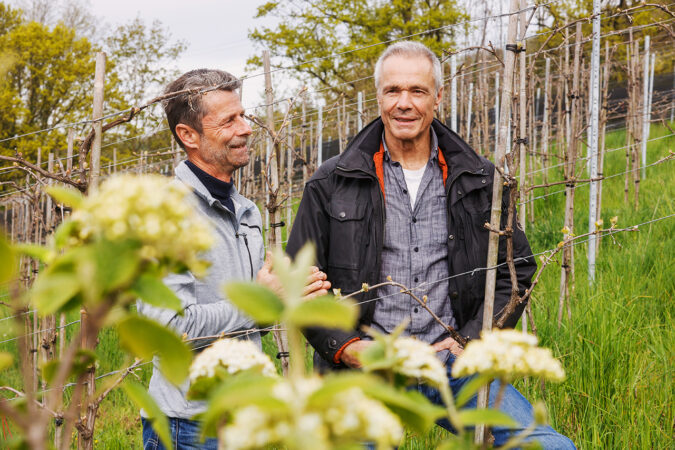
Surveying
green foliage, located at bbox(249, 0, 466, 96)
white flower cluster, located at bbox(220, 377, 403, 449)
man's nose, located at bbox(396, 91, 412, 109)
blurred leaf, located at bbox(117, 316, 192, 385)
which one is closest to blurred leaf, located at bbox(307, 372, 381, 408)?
white flower cluster, located at bbox(220, 377, 403, 449)

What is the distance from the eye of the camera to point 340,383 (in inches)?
12.6

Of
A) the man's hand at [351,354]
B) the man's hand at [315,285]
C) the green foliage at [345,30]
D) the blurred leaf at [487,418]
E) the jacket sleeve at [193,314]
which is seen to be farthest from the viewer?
the green foliage at [345,30]

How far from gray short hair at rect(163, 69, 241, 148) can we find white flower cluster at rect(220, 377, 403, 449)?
70.7 inches

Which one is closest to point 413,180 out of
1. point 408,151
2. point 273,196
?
point 408,151

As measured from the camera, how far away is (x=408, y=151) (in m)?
2.26

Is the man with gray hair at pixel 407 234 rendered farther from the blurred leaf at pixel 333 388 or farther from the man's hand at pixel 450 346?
the blurred leaf at pixel 333 388

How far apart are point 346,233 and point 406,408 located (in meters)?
1.70

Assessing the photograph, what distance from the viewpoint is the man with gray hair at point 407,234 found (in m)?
2.04

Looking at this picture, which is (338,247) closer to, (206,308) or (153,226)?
(206,308)

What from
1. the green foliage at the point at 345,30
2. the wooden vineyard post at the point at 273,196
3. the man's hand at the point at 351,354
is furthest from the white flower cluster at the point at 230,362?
the green foliage at the point at 345,30

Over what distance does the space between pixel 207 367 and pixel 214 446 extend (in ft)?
4.24

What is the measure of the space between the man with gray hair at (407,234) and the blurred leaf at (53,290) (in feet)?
5.40

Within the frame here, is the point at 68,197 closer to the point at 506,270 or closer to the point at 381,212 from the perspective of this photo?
the point at 381,212

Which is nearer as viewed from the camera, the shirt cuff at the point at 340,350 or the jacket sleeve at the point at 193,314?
the jacket sleeve at the point at 193,314
